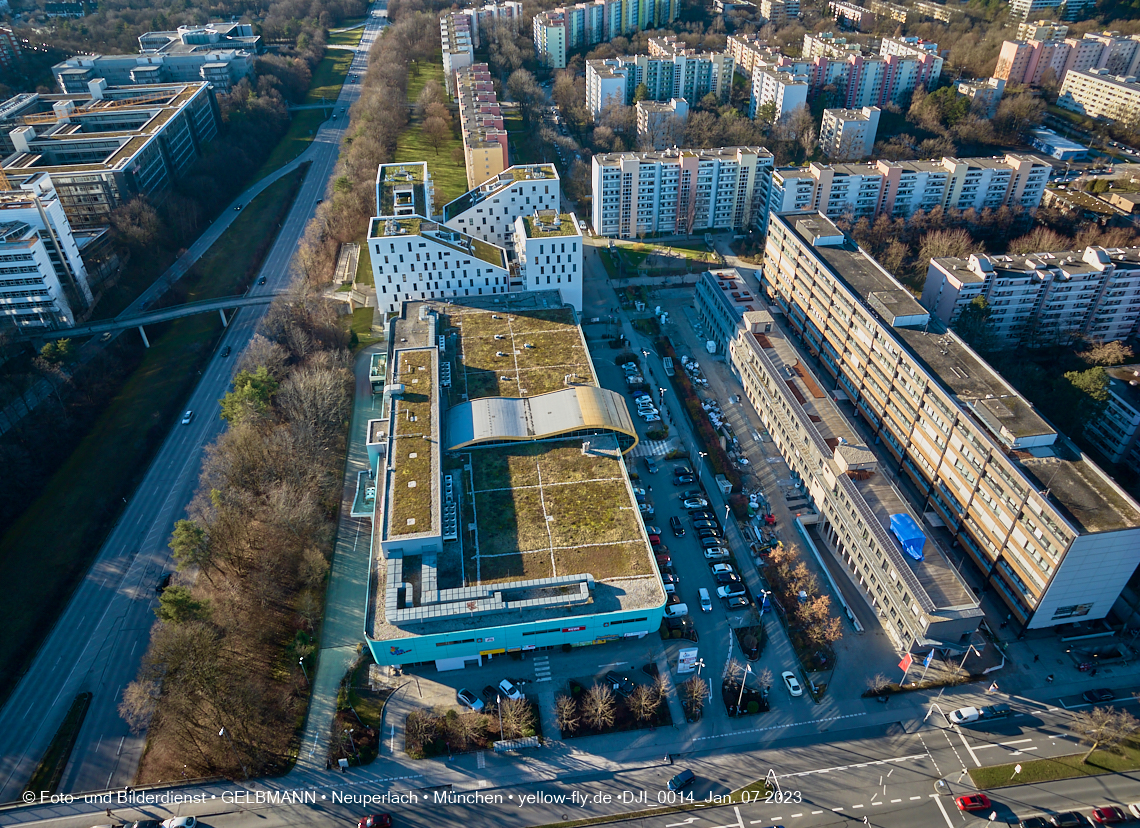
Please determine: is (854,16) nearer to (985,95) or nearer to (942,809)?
(985,95)

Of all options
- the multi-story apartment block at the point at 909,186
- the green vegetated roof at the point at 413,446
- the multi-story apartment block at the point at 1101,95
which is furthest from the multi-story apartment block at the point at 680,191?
the multi-story apartment block at the point at 1101,95

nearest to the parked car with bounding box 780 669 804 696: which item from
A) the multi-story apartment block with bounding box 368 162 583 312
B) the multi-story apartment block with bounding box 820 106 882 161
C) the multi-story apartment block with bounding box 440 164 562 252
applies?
the multi-story apartment block with bounding box 368 162 583 312

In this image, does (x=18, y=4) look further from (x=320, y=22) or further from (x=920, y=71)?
(x=920, y=71)

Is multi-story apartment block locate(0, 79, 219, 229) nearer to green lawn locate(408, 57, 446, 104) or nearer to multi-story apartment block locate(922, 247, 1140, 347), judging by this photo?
green lawn locate(408, 57, 446, 104)

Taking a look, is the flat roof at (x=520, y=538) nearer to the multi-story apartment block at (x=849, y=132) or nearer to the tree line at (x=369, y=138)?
the tree line at (x=369, y=138)

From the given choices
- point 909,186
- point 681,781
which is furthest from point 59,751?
point 909,186

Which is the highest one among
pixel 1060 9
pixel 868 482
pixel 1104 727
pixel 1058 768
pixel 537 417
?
pixel 1060 9
